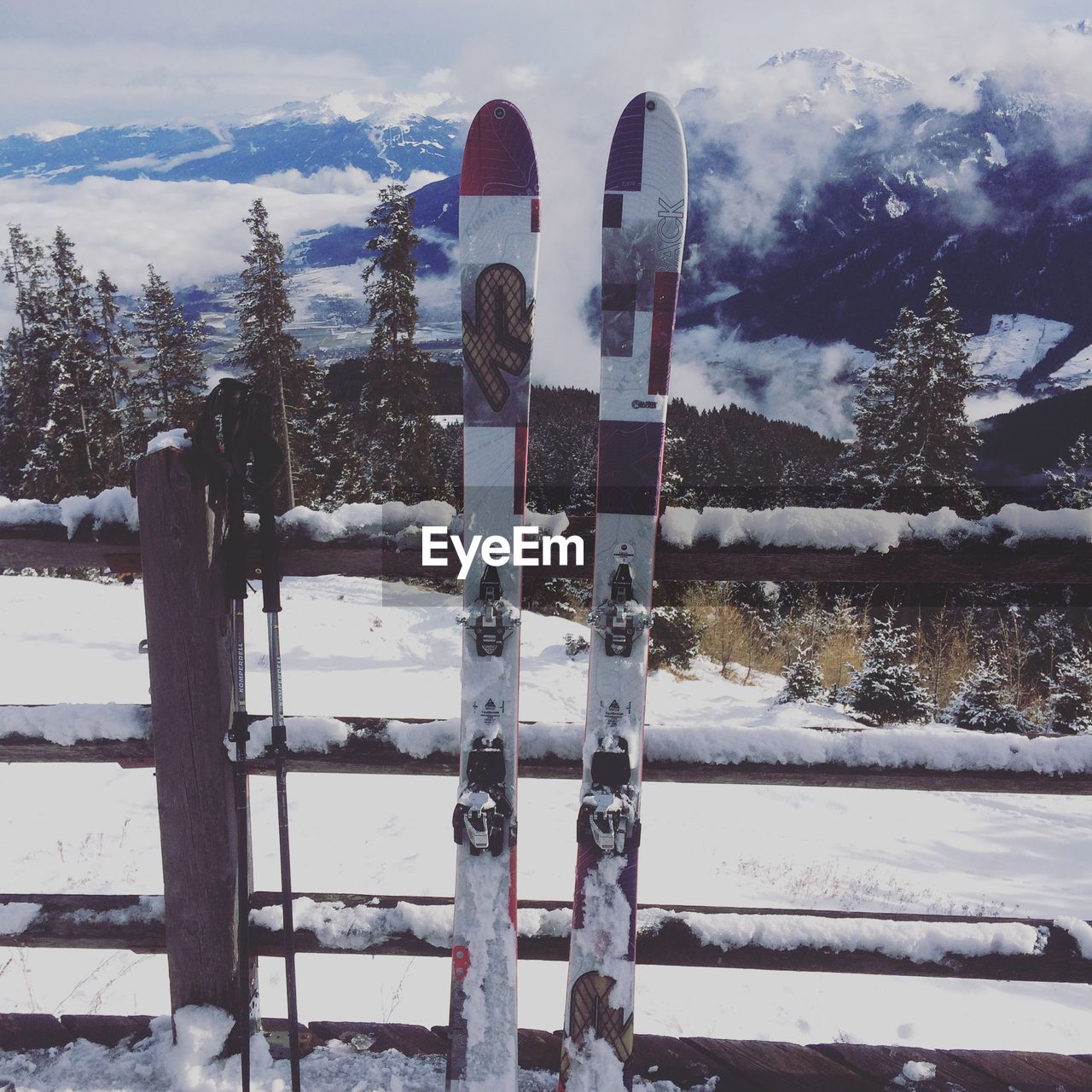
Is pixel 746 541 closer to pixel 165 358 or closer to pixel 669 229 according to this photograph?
pixel 669 229

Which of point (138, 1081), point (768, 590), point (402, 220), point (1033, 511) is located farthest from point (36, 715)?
point (402, 220)

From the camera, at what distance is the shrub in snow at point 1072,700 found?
8.28m

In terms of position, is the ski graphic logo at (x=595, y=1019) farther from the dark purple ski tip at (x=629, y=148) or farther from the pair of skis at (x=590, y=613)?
the dark purple ski tip at (x=629, y=148)

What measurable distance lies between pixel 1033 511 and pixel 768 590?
1391 centimetres

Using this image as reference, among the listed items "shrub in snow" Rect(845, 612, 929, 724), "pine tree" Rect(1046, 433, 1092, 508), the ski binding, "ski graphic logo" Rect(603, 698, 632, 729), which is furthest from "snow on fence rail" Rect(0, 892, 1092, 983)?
"pine tree" Rect(1046, 433, 1092, 508)

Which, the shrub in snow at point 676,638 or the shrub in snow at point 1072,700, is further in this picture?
the shrub in snow at point 676,638

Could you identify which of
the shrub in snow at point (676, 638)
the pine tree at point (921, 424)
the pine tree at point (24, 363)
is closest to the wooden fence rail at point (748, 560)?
the shrub in snow at point (676, 638)

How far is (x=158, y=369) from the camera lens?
84.1 feet

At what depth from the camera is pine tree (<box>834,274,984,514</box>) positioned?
20281 mm

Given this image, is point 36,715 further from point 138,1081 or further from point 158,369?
point 158,369

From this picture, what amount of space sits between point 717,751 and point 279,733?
1144 millimetres

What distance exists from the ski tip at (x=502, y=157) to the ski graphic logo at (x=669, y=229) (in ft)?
1.38

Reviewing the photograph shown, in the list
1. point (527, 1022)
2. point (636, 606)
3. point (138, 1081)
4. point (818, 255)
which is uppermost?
point (818, 255)

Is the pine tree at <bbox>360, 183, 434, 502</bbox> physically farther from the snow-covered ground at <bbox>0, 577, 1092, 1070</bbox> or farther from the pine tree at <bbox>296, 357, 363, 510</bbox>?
the snow-covered ground at <bbox>0, 577, 1092, 1070</bbox>
